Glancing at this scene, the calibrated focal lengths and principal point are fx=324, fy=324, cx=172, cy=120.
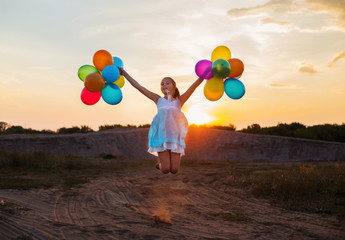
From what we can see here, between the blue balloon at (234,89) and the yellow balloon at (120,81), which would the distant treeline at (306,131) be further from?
the yellow balloon at (120,81)

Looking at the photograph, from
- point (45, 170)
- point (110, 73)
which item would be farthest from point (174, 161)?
point (45, 170)

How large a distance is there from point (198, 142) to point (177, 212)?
19534 mm

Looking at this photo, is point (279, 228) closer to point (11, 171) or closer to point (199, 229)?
point (199, 229)

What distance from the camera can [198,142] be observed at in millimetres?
26797

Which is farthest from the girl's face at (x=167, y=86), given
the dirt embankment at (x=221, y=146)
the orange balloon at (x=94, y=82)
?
the dirt embankment at (x=221, y=146)

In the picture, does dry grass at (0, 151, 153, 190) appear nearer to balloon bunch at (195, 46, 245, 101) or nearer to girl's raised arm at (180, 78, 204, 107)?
girl's raised arm at (180, 78, 204, 107)

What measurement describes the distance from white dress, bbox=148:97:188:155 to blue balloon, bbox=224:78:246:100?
1.15m

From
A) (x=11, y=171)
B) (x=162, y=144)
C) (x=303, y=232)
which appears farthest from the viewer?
(x=11, y=171)

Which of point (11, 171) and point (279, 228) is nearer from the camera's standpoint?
point (279, 228)

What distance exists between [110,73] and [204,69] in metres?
1.84

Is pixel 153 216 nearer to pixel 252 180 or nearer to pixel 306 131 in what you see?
pixel 252 180

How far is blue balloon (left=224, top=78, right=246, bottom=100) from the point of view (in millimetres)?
6297

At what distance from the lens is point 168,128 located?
18.2 feet

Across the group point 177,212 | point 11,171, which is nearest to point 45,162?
point 11,171
